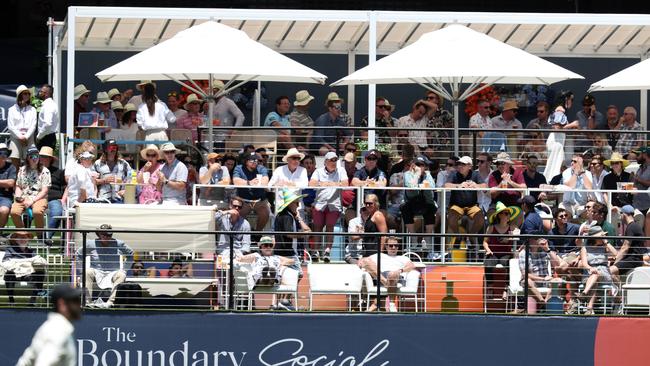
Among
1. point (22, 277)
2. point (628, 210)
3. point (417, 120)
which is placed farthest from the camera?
point (417, 120)

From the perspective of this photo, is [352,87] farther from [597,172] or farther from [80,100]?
[597,172]

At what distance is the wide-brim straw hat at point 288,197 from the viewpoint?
62.1 feet

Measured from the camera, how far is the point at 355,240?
18.4m

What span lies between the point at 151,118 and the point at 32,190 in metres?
2.06

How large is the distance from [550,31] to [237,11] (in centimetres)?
469

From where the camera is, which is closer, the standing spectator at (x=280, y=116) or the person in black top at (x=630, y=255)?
the person in black top at (x=630, y=255)

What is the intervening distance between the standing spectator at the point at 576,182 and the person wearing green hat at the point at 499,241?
92cm

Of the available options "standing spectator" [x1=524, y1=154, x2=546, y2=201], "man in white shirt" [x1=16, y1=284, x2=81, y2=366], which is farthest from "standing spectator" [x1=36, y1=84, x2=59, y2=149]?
"man in white shirt" [x1=16, y1=284, x2=81, y2=366]

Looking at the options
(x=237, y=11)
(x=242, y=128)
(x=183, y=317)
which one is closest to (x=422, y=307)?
(x=183, y=317)

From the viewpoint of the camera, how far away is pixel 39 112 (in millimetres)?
21484

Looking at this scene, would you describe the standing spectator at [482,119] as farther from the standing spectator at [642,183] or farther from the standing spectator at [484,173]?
the standing spectator at [642,183]

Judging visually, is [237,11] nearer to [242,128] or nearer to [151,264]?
[242,128]

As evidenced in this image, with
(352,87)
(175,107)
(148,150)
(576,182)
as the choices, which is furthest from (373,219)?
(352,87)

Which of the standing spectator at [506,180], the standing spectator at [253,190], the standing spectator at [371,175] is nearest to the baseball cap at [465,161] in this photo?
the standing spectator at [506,180]
